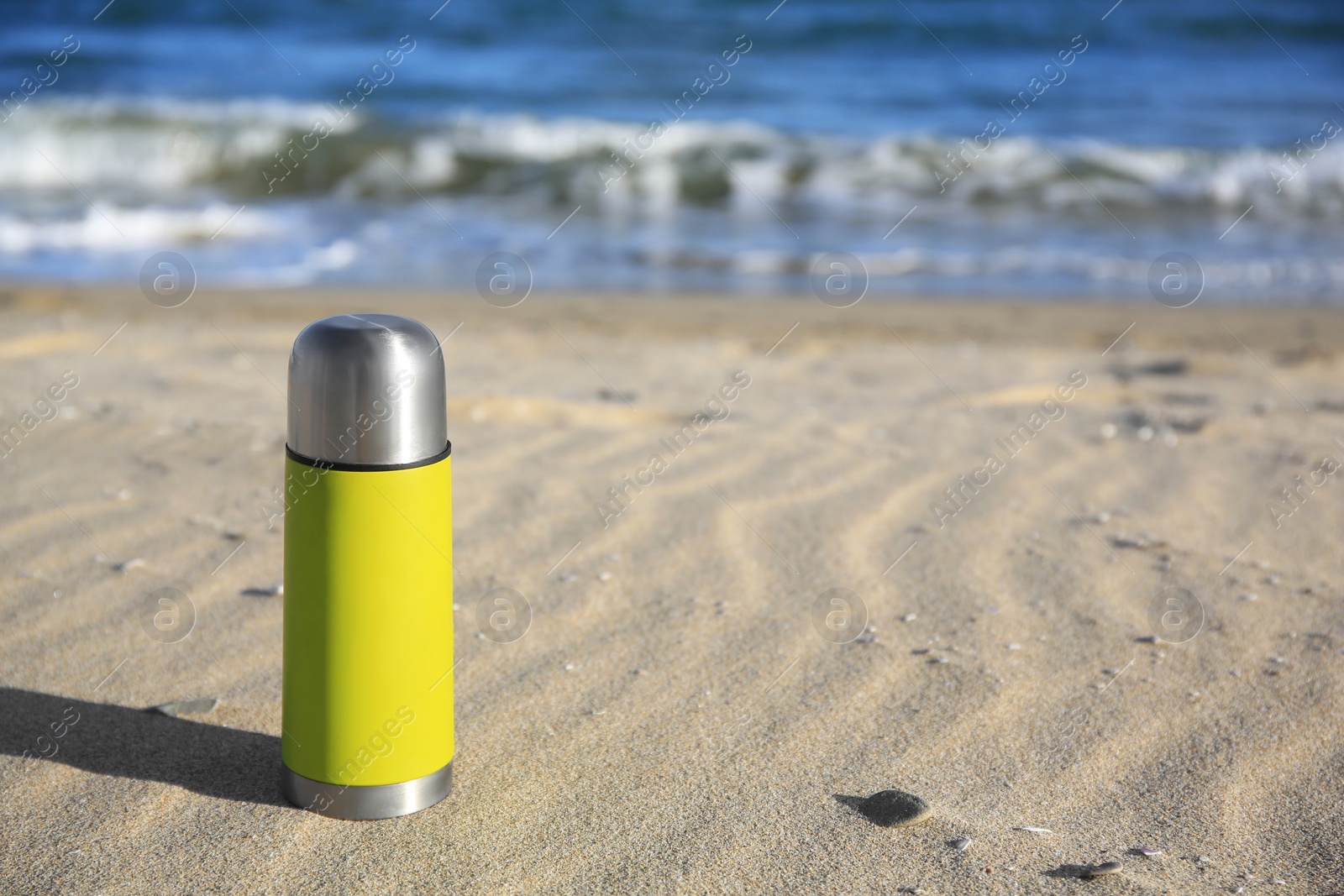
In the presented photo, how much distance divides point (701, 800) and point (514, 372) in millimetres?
3508

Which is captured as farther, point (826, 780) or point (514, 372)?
point (514, 372)

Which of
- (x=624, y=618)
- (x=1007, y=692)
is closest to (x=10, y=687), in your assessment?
(x=624, y=618)

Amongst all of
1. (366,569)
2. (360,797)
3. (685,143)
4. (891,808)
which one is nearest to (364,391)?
(366,569)

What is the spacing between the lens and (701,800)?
216 centimetres

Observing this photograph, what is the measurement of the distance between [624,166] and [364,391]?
11742mm

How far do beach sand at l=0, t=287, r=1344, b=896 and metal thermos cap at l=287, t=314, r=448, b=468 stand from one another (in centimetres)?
71

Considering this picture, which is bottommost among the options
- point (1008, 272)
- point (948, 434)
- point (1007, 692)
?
point (1008, 272)

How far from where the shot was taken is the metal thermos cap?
1.82 m

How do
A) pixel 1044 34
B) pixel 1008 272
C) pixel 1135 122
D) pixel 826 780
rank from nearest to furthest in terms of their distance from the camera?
pixel 826 780
pixel 1008 272
pixel 1135 122
pixel 1044 34

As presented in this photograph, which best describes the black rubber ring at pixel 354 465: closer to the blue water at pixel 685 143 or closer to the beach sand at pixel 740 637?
the beach sand at pixel 740 637

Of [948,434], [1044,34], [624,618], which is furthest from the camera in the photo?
Answer: [1044,34]

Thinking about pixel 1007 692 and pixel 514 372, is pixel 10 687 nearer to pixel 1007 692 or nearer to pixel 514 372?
pixel 1007 692

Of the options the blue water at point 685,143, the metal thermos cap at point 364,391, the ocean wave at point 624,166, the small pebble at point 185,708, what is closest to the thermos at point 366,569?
the metal thermos cap at point 364,391

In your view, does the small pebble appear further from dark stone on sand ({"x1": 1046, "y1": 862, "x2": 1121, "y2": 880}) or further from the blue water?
the blue water
